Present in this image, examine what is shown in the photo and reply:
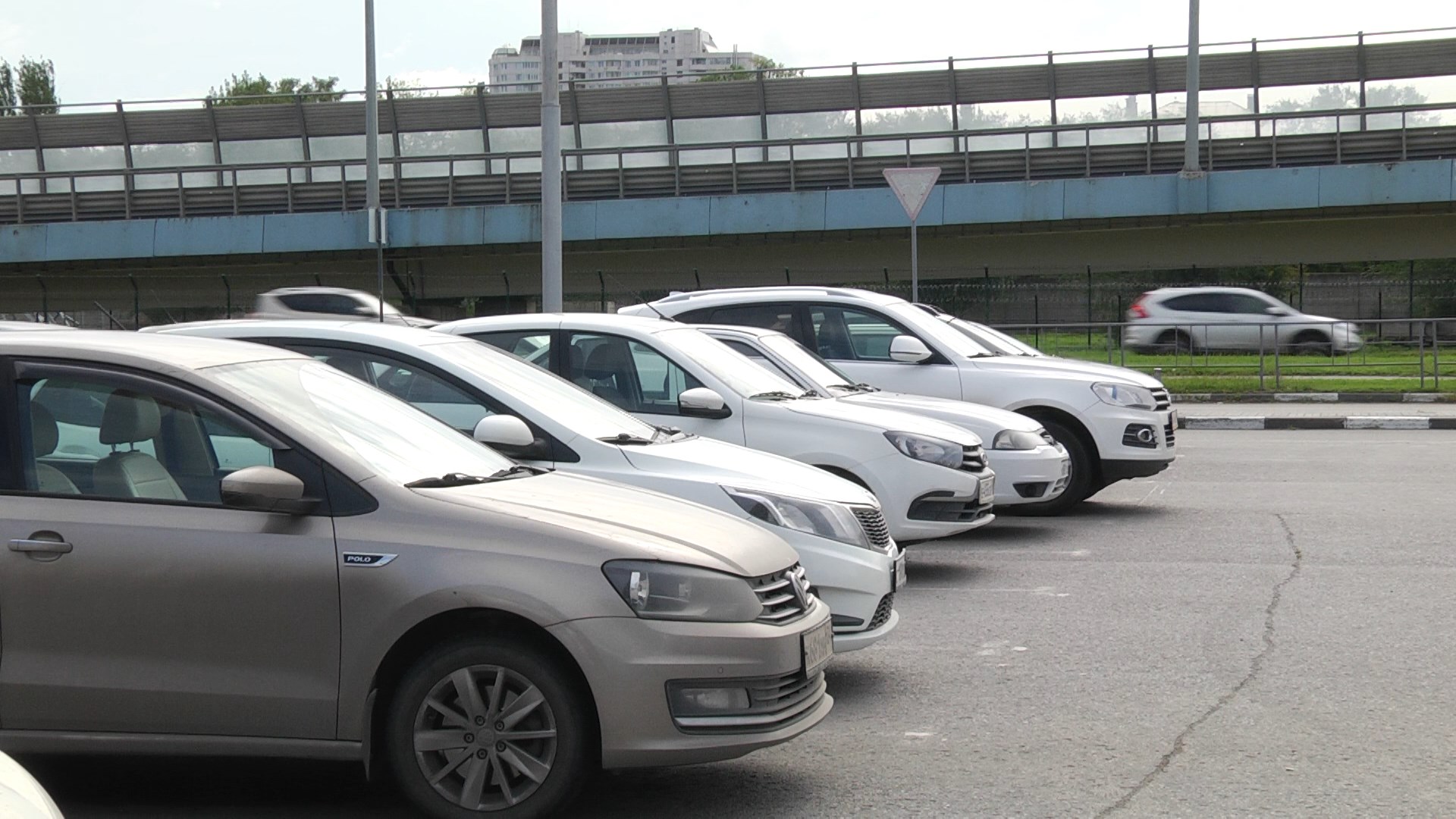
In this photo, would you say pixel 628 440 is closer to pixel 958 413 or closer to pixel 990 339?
pixel 958 413

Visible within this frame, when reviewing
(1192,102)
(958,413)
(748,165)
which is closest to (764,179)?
(748,165)

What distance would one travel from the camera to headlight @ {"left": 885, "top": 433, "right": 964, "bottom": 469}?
872 cm

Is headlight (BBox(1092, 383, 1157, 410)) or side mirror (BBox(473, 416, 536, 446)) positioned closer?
side mirror (BBox(473, 416, 536, 446))

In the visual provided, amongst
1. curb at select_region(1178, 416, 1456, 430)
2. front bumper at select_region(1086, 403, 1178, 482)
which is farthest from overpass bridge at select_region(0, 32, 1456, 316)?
front bumper at select_region(1086, 403, 1178, 482)

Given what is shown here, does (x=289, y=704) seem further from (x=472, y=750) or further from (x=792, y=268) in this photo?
(x=792, y=268)

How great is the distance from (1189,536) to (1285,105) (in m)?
25.7

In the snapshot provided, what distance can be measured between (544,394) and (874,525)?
1.52m

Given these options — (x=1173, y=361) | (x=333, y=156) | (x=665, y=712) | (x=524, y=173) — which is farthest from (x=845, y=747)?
(x=333, y=156)

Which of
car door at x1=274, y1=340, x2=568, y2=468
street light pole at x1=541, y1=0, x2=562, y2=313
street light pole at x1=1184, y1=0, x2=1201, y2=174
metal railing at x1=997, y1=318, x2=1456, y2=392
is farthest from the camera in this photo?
street light pole at x1=1184, y1=0, x2=1201, y2=174

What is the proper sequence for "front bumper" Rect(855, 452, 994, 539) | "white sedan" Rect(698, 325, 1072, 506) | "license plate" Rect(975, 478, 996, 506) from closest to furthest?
"front bumper" Rect(855, 452, 994, 539), "license plate" Rect(975, 478, 996, 506), "white sedan" Rect(698, 325, 1072, 506)

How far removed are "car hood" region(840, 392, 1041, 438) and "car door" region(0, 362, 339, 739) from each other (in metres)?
5.96

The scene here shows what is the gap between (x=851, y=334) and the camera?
12.0 meters

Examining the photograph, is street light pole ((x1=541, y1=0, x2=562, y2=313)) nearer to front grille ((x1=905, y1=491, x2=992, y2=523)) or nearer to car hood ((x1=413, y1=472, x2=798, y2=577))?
front grille ((x1=905, y1=491, x2=992, y2=523))

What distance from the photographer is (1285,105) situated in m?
33.5
